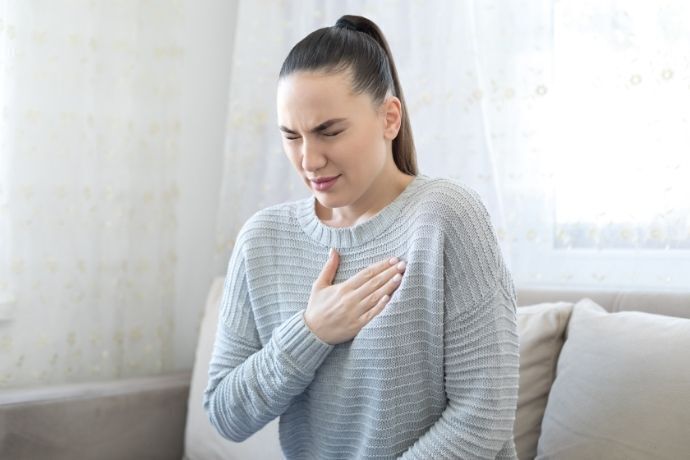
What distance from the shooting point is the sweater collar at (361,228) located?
4.47ft

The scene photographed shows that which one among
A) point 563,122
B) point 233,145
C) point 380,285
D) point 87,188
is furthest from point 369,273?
point 233,145

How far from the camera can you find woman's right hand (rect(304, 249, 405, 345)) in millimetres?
1300

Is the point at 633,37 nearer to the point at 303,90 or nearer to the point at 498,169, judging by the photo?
the point at 498,169

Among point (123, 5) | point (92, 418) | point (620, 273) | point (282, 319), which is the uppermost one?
point (123, 5)

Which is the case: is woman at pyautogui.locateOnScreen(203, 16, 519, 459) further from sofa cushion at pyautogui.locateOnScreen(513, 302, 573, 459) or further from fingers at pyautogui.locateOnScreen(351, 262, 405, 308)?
sofa cushion at pyautogui.locateOnScreen(513, 302, 573, 459)

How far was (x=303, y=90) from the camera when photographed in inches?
50.3

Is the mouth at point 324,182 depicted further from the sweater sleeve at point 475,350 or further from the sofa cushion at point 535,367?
the sofa cushion at point 535,367

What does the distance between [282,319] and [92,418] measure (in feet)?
2.62

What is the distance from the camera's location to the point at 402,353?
4.20 feet

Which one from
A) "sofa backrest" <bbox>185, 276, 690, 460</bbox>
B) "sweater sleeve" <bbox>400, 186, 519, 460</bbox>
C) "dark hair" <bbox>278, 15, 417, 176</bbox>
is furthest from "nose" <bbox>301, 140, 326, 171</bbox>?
"sofa backrest" <bbox>185, 276, 690, 460</bbox>

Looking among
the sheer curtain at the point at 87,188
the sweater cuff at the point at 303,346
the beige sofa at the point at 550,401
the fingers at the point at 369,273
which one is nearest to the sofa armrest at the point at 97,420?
the beige sofa at the point at 550,401

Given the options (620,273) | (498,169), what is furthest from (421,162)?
(620,273)

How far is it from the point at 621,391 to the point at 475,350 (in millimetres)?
353

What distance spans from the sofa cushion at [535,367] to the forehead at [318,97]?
0.64m
